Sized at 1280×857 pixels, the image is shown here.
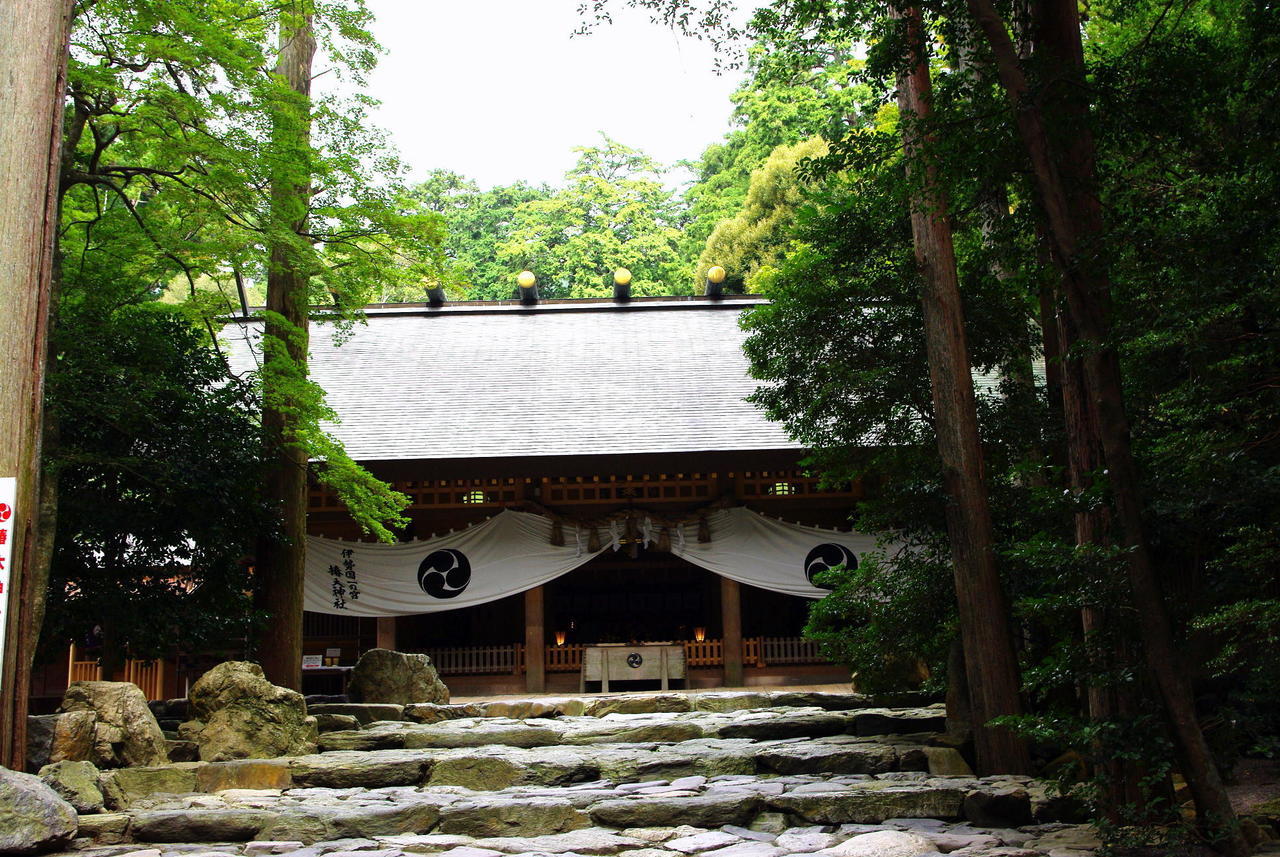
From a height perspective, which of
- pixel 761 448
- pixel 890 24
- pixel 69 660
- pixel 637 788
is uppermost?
pixel 890 24

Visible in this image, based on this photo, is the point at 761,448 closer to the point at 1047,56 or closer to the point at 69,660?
the point at 1047,56

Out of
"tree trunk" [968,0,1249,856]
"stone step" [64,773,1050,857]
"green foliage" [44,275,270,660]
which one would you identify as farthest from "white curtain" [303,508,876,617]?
"tree trunk" [968,0,1249,856]

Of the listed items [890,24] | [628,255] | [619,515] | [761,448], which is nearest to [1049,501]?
[890,24]

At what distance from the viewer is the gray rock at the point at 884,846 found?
18.9 feet

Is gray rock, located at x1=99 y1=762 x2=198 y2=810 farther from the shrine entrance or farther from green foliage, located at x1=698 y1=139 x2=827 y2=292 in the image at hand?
green foliage, located at x1=698 y1=139 x2=827 y2=292

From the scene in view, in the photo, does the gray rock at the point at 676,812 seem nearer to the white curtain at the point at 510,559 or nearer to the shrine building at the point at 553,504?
the shrine building at the point at 553,504

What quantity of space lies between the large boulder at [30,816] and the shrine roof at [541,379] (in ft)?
24.9

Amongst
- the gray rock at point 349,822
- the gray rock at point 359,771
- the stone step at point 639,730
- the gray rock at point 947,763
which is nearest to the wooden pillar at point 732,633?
the stone step at point 639,730

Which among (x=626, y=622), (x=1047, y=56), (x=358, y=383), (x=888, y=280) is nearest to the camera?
(x=1047, y=56)

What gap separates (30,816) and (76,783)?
3.86ft

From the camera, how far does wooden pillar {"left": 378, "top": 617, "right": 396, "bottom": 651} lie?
15115 mm

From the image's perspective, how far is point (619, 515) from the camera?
1503cm

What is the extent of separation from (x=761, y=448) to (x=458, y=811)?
8.00 meters

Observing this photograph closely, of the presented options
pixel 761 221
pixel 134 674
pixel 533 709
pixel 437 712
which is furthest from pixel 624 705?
pixel 761 221
